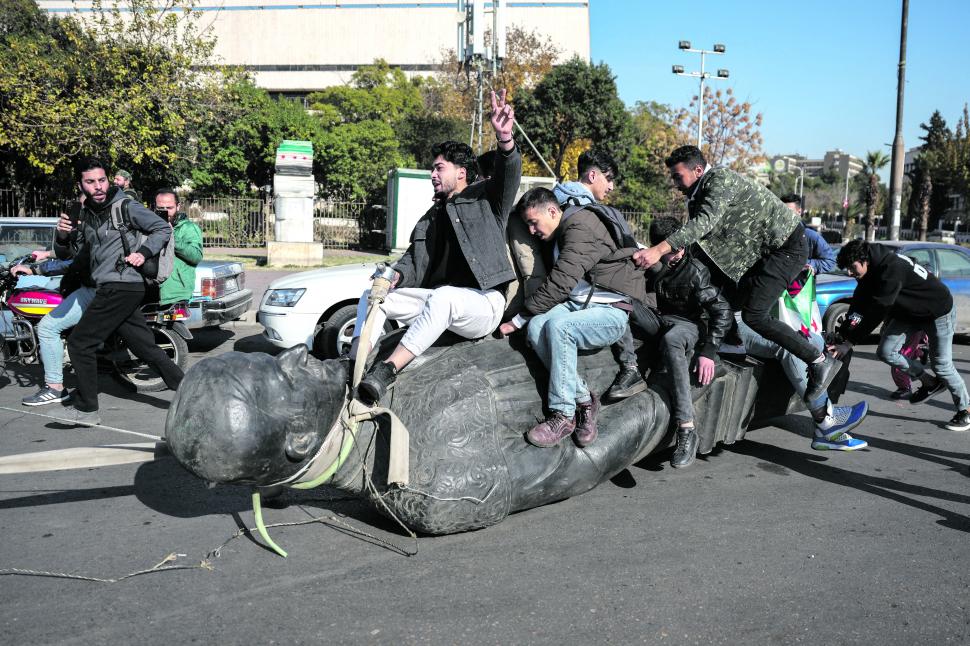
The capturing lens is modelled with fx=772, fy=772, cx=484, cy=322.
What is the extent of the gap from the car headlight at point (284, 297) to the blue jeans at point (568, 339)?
4650mm

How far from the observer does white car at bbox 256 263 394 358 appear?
8.24m

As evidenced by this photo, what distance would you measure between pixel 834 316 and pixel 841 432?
555 cm

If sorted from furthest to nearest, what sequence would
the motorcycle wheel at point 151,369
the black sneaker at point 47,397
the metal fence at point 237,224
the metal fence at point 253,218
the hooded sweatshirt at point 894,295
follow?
the metal fence at point 237,224, the metal fence at point 253,218, the motorcycle wheel at point 151,369, the black sneaker at point 47,397, the hooded sweatshirt at point 894,295

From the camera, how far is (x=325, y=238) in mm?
26453

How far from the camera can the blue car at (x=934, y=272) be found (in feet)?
A: 34.2

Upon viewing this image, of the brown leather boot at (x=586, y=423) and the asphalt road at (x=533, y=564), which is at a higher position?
the brown leather boot at (x=586, y=423)

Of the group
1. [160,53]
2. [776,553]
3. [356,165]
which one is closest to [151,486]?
[776,553]

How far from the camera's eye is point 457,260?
4.58m

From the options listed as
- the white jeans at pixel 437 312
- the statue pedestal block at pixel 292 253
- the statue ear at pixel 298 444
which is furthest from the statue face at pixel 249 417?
the statue pedestal block at pixel 292 253

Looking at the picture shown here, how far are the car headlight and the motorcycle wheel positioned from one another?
1.11 meters

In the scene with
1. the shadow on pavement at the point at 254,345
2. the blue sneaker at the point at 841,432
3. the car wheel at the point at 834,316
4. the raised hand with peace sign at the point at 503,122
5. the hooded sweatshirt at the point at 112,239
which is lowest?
the shadow on pavement at the point at 254,345

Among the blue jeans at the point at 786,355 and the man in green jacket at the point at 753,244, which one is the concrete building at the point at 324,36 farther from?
the blue jeans at the point at 786,355

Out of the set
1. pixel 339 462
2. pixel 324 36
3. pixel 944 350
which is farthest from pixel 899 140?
pixel 324 36

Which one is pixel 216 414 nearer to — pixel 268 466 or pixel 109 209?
pixel 268 466
